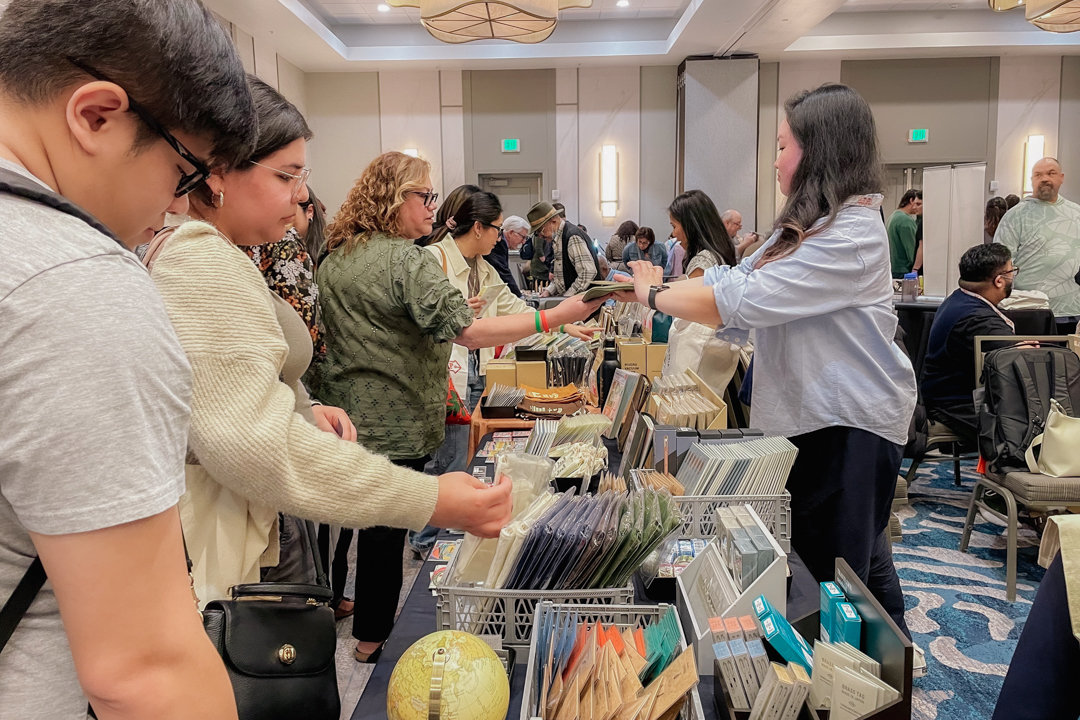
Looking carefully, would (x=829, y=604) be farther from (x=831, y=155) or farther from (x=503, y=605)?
(x=831, y=155)

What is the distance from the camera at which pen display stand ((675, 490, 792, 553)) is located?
159 cm

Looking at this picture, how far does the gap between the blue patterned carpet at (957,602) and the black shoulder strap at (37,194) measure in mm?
2509

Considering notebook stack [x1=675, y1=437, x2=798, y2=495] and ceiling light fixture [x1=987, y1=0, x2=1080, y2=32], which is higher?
ceiling light fixture [x1=987, y1=0, x2=1080, y2=32]

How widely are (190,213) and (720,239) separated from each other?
2.97 m

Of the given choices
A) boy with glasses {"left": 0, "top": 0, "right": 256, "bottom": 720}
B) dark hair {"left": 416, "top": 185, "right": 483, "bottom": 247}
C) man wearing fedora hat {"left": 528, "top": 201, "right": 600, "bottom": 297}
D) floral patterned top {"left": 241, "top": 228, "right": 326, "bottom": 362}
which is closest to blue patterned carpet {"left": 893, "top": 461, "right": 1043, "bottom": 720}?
floral patterned top {"left": 241, "top": 228, "right": 326, "bottom": 362}

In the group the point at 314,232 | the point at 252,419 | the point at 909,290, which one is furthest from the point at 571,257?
the point at 252,419

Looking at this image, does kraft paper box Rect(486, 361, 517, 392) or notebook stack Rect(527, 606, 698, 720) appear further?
kraft paper box Rect(486, 361, 517, 392)

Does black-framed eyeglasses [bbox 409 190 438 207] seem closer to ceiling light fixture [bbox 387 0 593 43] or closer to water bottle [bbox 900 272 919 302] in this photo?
ceiling light fixture [bbox 387 0 593 43]

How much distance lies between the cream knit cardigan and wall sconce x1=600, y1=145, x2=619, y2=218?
1105 centimetres

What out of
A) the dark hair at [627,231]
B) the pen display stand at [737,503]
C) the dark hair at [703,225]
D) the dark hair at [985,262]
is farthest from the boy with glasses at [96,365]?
the dark hair at [627,231]

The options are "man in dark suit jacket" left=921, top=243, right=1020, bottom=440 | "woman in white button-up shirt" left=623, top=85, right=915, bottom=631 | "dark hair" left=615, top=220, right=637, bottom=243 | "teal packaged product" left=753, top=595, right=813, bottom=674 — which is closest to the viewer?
"teal packaged product" left=753, top=595, right=813, bottom=674

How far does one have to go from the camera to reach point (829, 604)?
1.20 meters

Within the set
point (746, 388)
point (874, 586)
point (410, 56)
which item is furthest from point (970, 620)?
point (410, 56)

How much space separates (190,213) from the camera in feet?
4.93
